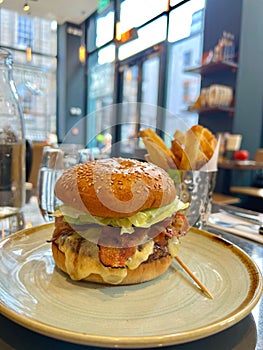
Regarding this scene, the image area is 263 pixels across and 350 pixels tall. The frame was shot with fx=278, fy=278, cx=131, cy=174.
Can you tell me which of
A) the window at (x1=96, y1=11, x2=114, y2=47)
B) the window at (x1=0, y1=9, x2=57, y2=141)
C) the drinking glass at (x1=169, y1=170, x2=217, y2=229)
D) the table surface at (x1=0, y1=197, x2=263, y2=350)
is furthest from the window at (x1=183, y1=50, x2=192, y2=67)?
the table surface at (x1=0, y1=197, x2=263, y2=350)

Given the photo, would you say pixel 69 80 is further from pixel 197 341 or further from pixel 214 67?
pixel 197 341

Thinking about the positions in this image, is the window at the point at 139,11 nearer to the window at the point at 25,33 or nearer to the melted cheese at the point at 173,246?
the melted cheese at the point at 173,246

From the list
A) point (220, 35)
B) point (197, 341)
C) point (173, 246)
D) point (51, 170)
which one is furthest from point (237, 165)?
point (197, 341)

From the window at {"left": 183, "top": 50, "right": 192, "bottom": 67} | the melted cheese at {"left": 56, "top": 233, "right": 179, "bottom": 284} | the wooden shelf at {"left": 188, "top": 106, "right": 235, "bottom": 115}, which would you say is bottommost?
the melted cheese at {"left": 56, "top": 233, "right": 179, "bottom": 284}

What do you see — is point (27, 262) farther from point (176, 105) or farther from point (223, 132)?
point (176, 105)

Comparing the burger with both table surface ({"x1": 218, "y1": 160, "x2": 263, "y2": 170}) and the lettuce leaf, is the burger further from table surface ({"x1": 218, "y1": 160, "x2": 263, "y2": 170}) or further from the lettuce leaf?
table surface ({"x1": 218, "y1": 160, "x2": 263, "y2": 170})
